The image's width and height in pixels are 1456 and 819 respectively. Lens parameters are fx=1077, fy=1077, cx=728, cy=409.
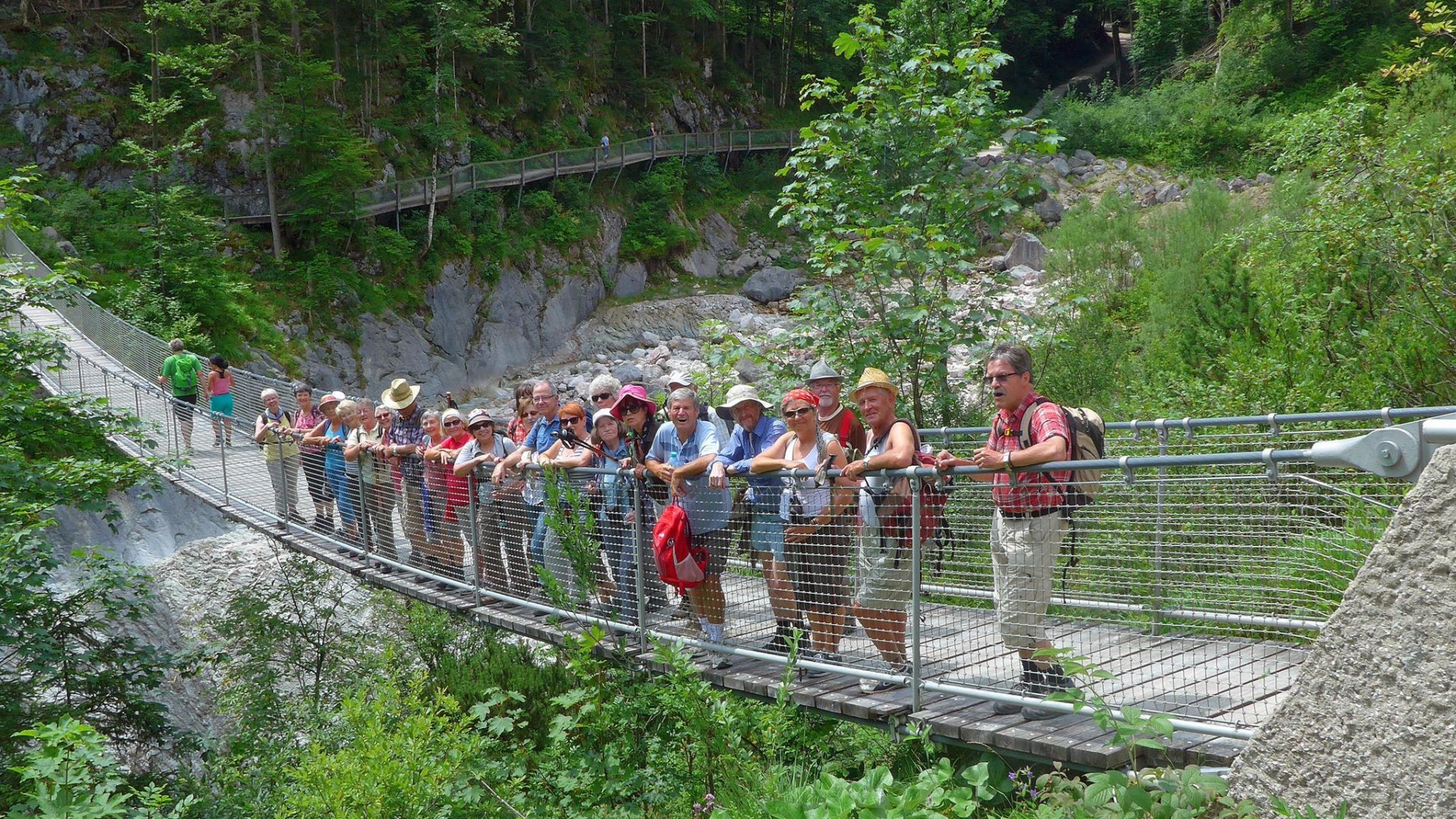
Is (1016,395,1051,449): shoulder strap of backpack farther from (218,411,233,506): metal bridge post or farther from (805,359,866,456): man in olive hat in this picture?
(218,411,233,506): metal bridge post

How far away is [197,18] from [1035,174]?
750 inches

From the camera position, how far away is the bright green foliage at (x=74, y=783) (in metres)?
5.09

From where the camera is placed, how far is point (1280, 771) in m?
2.59

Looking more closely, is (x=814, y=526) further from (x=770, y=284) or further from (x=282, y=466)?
(x=770, y=284)

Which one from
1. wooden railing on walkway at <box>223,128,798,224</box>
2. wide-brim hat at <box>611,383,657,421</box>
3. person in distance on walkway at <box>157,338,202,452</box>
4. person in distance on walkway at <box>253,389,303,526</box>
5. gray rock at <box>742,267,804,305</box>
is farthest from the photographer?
gray rock at <box>742,267,804,305</box>

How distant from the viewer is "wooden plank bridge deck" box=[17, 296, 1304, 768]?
3.55 meters

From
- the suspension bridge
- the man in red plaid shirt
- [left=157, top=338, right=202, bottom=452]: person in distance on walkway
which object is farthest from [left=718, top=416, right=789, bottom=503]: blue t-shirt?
[left=157, top=338, right=202, bottom=452]: person in distance on walkway

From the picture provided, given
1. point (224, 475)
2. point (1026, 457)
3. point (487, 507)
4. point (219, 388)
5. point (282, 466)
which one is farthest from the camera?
point (219, 388)

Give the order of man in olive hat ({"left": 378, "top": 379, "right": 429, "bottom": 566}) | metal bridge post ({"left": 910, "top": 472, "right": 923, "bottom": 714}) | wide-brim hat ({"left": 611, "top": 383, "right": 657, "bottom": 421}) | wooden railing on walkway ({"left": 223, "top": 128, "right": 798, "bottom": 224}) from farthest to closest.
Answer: wooden railing on walkway ({"left": 223, "top": 128, "right": 798, "bottom": 224}), man in olive hat ({"left": 378, "top": 379, "right": 429, "bottom": 566}), wide-brim hat ({"left": 611, "top": 383, "right": 657, "bottom": 421}), metal bridge post ({"left": 910, "top": 472, "right": 923, "bottom": 714})

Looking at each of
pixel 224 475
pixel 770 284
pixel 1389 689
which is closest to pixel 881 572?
pixel 1389 689

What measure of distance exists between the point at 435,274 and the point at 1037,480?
24.6 meters

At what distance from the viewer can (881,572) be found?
4.36m

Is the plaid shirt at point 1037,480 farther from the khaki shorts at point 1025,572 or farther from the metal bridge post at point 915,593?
the metal bridge post at point 915,593

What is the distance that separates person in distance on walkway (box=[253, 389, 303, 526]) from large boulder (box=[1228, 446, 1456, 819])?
326 inches
